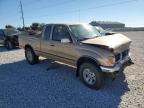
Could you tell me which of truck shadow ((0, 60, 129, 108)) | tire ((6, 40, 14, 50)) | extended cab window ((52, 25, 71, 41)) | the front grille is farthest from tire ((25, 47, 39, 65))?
tire ((6, 40, 14, 50))

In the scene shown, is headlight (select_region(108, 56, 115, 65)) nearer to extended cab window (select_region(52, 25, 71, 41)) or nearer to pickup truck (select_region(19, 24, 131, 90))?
pickup truck (select_region(19, 24, 131, 90))

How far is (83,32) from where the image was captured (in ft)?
20.9

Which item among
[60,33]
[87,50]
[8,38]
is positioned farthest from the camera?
[8,38]

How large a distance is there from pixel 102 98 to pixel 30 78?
306 cm

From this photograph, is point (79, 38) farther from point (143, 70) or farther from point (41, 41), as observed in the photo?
point (143, 70)

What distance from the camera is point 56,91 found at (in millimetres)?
5484

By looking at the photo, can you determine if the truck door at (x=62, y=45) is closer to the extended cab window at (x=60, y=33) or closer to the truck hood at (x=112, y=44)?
the extended cab window at (x=60, y=33)

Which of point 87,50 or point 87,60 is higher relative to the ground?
point 87,50

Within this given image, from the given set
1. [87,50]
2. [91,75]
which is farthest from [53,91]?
[87,50]

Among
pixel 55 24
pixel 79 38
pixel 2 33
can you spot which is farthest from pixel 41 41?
pixel 2 33

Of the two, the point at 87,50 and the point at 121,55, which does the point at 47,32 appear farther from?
the point at 121,55

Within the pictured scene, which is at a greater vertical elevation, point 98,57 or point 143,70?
point 98,57

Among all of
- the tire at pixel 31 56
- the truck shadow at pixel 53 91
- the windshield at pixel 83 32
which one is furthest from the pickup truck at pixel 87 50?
the tire at pixel 31 56

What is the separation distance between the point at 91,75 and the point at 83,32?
65.6 inches
